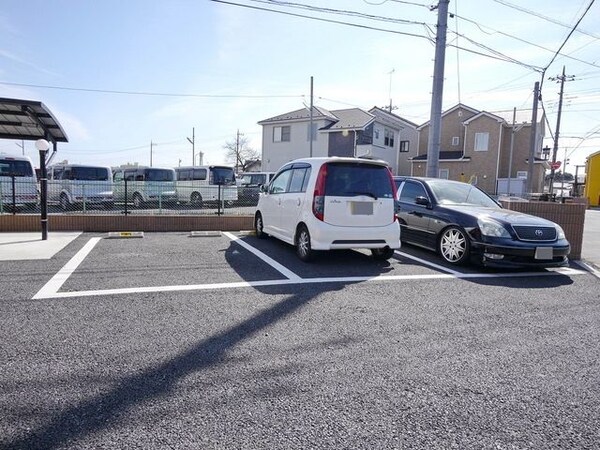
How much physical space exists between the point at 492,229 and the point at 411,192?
2.09 meters

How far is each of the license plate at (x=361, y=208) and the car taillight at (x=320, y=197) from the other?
449 mm

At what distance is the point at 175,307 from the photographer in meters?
3.94

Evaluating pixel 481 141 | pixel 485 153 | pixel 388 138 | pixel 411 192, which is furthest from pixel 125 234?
pixel 481 141

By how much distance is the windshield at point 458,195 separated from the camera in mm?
7125

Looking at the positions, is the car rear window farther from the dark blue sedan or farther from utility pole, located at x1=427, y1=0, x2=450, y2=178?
utility pole, located at x1=427, y1=0, x2=450, y2=178

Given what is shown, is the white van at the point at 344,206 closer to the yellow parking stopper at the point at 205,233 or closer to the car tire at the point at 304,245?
the car tire at the point at 304,245

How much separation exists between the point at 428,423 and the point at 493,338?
157cm

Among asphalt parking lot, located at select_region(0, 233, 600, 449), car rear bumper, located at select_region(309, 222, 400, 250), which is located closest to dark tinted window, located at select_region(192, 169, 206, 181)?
asphalt parking lot, located at select_region(0, 233, 600, 449)

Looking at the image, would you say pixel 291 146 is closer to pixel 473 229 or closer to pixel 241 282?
pixel 473 229

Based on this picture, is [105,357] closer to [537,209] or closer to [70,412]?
[70,412]

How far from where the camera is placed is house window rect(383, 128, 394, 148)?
3117 centimetres

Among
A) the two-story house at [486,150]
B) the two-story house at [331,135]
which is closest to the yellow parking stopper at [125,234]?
the two-story house at [331,135]

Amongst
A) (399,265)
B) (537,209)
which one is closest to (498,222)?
(399,265)

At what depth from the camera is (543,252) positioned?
5699mm
